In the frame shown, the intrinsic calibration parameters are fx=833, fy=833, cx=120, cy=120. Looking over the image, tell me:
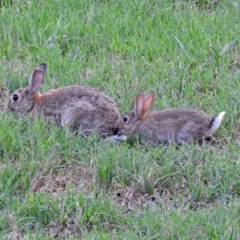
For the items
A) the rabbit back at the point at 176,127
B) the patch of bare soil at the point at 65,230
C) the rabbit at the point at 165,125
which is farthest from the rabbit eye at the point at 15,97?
the patch of bare soil at the point at 65,230

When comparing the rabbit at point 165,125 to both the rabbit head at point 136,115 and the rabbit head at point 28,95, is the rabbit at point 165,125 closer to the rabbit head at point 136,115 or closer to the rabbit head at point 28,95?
the rabbit head at point 136,115

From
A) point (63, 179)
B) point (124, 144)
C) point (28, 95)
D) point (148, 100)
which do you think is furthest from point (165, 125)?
point (28, 95)

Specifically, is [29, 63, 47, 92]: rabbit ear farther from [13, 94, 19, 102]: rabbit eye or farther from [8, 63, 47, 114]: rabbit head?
[13, 94, 19, 102]: rabbit eye

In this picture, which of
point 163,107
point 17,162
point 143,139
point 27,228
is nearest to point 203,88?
point 163,107

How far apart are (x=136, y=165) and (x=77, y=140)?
63 centimetres

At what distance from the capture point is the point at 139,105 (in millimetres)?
7180

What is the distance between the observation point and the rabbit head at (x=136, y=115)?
7090mm

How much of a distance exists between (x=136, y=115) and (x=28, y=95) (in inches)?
39.9

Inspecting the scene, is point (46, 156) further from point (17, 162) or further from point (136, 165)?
point (136, 165)

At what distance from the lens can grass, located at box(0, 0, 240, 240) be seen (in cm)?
567

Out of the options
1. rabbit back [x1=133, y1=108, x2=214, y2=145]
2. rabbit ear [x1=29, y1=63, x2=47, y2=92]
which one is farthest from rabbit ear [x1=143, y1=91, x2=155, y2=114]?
rabbit ear [x1=29, y1=63, x2=47, y2=92]

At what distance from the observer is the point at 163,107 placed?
24.4ft

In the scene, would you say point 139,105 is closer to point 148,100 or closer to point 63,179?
point 148,100

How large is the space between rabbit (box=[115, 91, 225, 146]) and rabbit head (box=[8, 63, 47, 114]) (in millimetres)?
850
